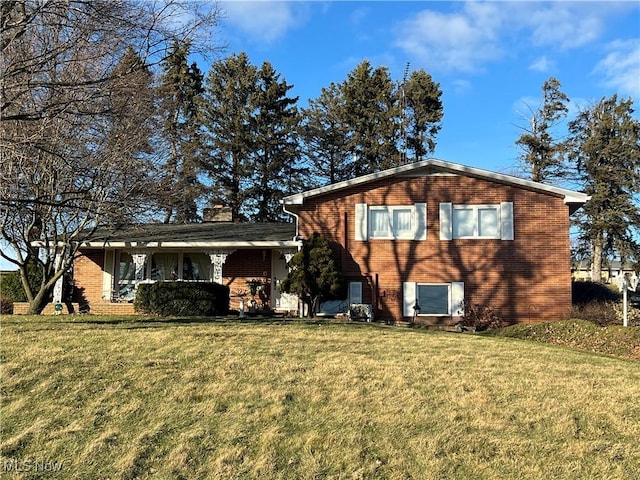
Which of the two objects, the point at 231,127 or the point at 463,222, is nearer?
the point at 463,222

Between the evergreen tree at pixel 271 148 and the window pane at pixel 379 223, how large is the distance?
18478 millimetres

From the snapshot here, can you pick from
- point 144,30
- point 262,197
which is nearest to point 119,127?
point 144,30

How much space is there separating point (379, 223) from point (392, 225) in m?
0.42

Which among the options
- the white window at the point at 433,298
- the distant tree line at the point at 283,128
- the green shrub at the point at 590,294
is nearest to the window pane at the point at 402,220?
the white window at the point at 433,298

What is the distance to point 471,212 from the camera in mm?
17609

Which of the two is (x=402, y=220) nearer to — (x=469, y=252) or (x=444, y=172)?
(x=444, y=172)

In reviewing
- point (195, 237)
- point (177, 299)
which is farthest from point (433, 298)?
point (195, 237)

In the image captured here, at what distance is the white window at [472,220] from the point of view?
17422mm

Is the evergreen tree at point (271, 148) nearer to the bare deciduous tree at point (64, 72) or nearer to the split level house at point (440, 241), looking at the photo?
the split level house at point (440, 241)

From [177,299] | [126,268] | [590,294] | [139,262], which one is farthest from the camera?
[590,294]

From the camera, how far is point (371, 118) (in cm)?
3888

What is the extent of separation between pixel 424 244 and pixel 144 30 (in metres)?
11.1

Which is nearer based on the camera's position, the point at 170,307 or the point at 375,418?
the point at 375,418

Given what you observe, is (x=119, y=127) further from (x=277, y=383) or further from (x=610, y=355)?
(x=610, y=355)
